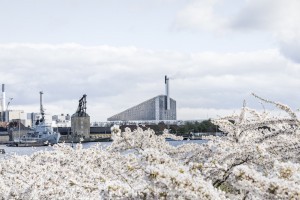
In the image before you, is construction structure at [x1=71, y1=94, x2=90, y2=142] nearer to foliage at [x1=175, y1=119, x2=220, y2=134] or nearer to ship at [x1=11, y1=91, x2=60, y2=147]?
ship at [x1=11, y1=91, x2=60, y2=147]

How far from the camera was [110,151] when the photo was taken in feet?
52.9

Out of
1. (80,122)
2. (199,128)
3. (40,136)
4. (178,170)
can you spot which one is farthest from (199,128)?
(178,170)

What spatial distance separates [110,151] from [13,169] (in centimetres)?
395

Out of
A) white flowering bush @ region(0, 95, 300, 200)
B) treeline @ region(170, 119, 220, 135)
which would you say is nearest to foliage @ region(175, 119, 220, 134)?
treeline @ region(170, 119, 220, 135)

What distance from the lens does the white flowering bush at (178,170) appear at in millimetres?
6051

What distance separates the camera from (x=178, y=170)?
6.43 m

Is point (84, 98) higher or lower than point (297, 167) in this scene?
higher

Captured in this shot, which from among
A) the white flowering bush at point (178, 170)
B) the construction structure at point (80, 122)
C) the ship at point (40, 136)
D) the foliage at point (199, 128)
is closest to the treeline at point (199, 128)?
the foliage at point (199, 128)

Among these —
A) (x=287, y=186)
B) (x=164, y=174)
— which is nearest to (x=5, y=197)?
(x=164, y=174)

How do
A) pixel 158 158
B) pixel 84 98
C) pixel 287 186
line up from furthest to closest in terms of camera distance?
pixel 84 98, pixel 158 158, pixel 287 186

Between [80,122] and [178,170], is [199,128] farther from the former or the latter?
[178,170]

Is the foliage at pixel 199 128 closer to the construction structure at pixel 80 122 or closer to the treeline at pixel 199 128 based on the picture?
the treeline at pixel 199 128

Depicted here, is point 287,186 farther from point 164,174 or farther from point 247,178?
point 164,174

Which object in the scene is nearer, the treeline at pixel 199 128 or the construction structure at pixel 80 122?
the treeline at pixel 199 128
